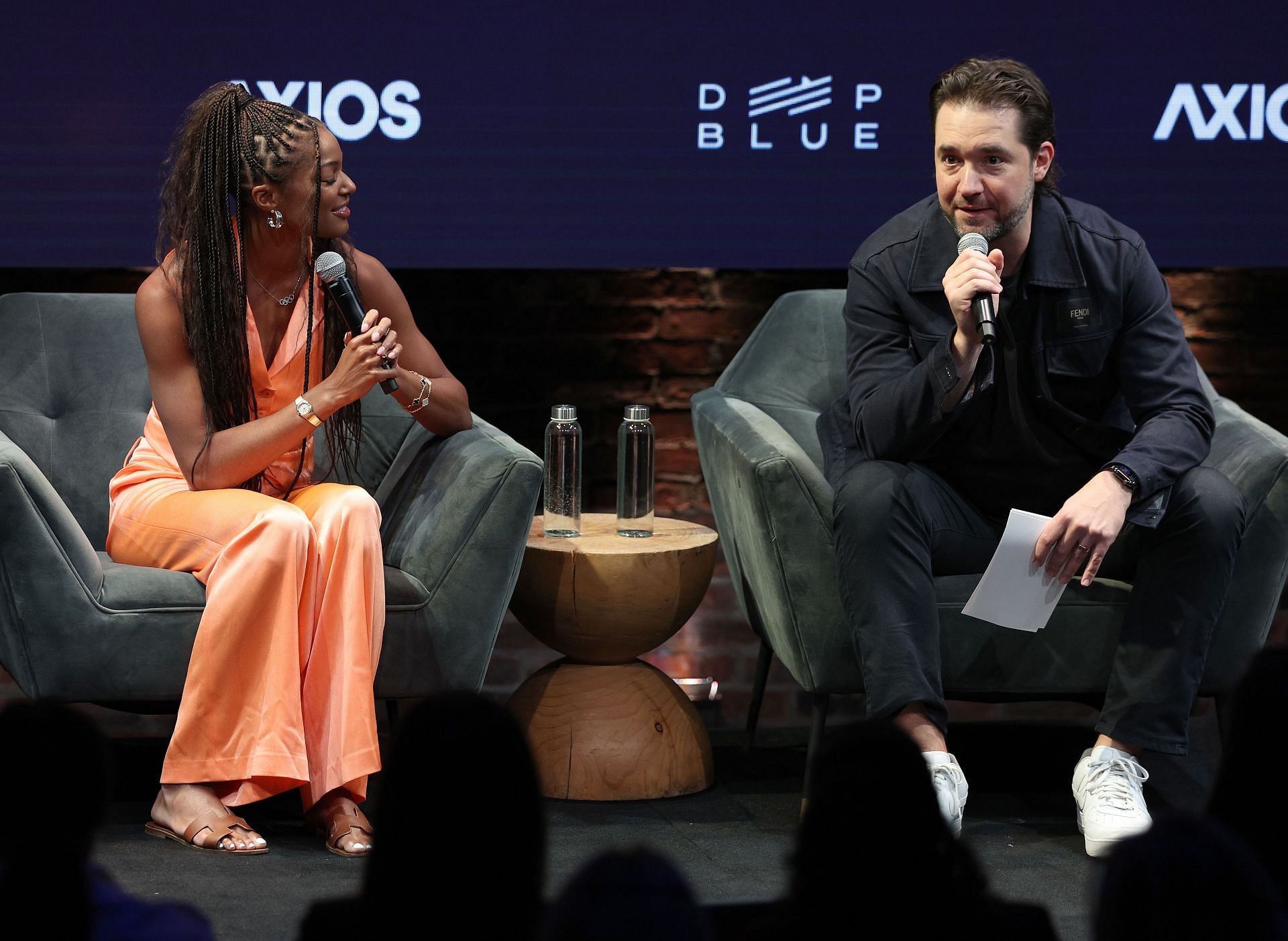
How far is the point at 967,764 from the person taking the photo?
289 centimetres

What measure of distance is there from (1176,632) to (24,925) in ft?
6.22

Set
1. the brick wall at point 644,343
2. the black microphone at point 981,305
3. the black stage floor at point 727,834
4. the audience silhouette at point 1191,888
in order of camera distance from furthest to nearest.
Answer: the brick wall at point 644,343 < the black microphone at point 981,305 < the black stage floor at point 727,834 < the audience silhouette at point 1191,888

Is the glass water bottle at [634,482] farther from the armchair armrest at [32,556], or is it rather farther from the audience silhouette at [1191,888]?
the audience silhouette at [1191,888]

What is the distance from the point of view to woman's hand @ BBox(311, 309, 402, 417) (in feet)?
7.91

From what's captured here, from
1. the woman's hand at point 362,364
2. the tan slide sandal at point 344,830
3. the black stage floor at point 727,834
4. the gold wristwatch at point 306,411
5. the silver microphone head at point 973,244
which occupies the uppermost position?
the silver microphone head at point 973,244

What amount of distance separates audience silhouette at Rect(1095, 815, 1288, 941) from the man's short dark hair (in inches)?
69.2

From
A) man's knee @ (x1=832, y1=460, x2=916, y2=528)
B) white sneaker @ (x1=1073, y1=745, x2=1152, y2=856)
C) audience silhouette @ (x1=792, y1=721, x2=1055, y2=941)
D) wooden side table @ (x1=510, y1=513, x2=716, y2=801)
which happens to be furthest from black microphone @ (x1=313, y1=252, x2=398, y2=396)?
audience silhouette @ (x1=792, y1=721, x2=1055, y2=941)

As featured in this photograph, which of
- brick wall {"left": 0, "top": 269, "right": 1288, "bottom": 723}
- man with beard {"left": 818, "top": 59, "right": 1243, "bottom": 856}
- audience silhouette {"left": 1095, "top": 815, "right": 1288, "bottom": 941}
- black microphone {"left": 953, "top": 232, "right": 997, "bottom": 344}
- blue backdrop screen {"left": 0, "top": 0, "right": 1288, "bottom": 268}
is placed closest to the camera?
audience silhouette {"left": 1095, "top": 815, "right": 1288, "bottom": 941}

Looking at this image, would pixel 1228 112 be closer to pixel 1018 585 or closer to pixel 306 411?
pixel 1018 585

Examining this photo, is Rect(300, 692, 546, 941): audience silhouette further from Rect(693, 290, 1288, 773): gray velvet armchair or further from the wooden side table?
the wooden side table

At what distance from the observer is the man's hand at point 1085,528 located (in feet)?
7.70

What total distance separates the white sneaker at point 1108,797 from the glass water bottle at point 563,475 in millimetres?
966

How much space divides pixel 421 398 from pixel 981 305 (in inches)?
37.0

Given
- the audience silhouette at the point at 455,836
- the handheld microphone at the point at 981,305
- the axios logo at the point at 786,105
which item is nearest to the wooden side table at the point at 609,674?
the handheld microphone at the point at 981,305
